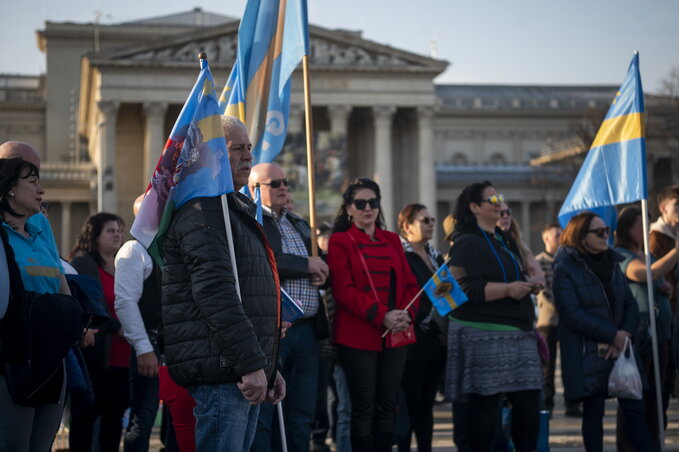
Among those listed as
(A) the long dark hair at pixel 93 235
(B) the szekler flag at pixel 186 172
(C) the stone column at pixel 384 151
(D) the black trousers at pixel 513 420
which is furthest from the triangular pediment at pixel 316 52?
(B) the szekler flag at pixel 186 172

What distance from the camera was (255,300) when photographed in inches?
181

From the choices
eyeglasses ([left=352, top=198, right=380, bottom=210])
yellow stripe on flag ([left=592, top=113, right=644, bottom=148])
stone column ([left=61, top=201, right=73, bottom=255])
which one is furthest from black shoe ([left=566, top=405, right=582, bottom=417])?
stone column ([left=61, top=201, right=73, bottom=255])

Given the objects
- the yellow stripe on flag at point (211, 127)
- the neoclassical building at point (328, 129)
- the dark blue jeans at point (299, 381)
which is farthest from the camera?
the neoclassical building at point (328, 129)

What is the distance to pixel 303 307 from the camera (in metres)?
6.82

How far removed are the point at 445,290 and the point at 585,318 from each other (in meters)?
1.17

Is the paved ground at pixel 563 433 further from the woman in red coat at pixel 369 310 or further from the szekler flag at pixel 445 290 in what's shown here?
the szekler flag at pixel 445 290

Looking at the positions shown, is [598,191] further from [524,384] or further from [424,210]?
[524,384]

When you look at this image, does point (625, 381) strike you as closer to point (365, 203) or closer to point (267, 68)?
point (365, 203)

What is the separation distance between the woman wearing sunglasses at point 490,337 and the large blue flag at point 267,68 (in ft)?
5.08

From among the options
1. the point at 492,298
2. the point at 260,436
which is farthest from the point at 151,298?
the point at 492,298

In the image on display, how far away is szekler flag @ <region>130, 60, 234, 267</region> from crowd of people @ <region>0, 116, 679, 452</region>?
71 millimetres

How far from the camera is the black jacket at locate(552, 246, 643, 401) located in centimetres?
730

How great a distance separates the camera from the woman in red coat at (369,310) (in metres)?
6.77

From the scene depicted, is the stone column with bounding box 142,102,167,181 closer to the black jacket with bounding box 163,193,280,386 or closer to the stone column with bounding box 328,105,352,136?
the stone column with bounding box 328,105,352,136
